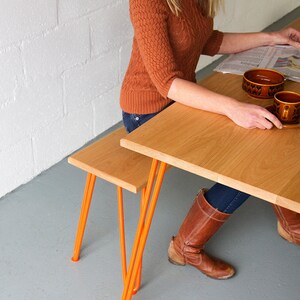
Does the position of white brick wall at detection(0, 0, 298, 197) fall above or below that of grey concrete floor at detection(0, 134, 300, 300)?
above

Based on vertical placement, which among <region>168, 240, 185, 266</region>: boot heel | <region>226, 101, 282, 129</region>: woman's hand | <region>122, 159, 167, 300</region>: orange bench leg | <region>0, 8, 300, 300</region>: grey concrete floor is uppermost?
<region>226, 101, 282, 129</region>: woman's hand

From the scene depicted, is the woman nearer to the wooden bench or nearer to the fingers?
the fingers

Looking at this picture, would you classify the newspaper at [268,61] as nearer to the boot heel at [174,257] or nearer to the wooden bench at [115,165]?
the wooden bench at [115,165]

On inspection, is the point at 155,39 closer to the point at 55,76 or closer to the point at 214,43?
the point at 214,43

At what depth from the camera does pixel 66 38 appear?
7.14 feet

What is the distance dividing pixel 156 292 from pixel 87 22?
1138 mm

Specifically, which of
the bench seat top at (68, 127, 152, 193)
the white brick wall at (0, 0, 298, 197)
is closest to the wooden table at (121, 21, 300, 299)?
the bench seat top at (68, 127, 152, 193)

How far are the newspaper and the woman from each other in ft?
0.12

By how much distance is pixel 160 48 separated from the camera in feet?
4.88

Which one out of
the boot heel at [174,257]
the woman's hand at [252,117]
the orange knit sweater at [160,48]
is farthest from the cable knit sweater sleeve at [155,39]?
the boot heel at [174,257]

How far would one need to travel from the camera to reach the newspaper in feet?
5.57

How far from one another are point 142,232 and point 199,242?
36 centimetres

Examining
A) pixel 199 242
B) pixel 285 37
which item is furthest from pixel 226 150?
pixel 285 37

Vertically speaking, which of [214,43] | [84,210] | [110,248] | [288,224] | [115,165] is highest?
[214,43]
